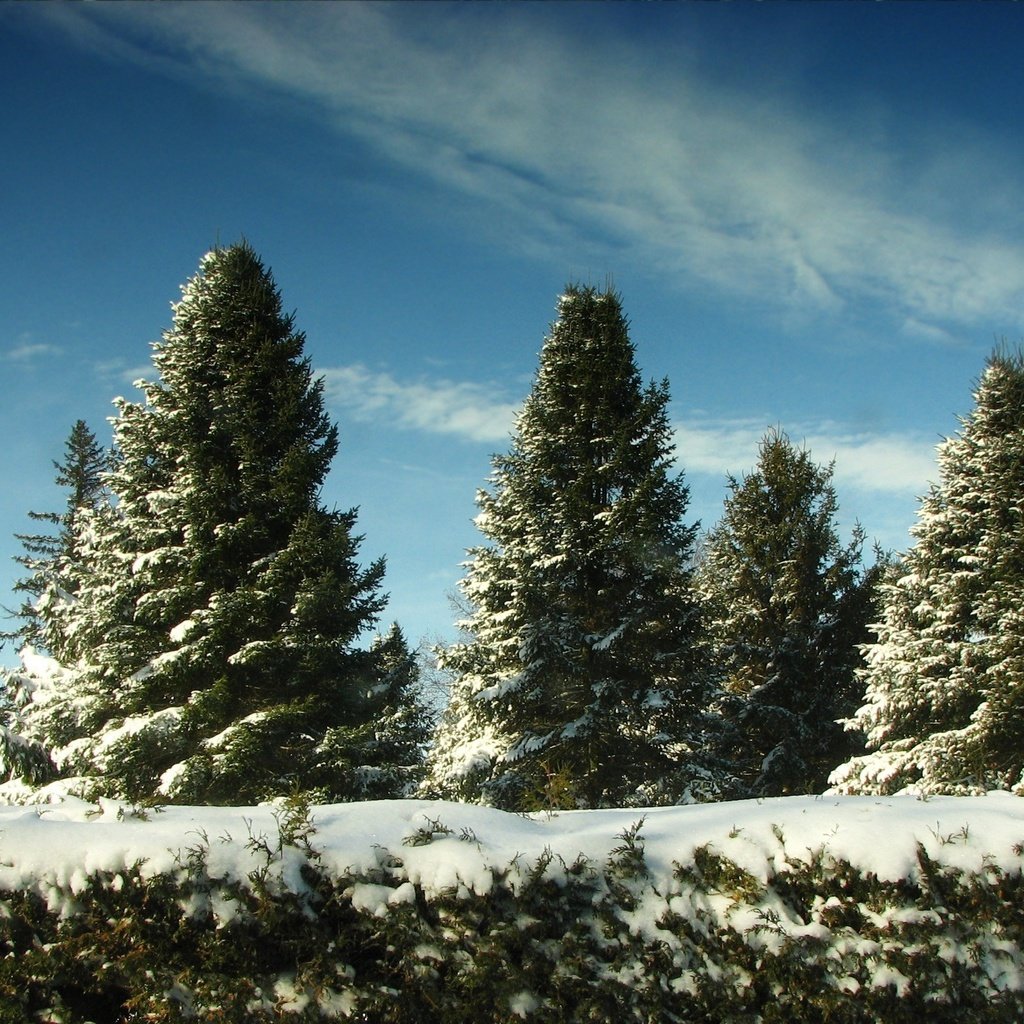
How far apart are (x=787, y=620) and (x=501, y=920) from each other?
55.8ft

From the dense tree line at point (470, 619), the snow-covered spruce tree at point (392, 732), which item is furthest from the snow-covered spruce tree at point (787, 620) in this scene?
the snow-covered spruce tree at point (392, 732)

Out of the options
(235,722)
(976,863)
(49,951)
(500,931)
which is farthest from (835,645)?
(49,951)

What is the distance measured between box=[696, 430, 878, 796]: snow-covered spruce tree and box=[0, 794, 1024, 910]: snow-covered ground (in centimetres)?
1317

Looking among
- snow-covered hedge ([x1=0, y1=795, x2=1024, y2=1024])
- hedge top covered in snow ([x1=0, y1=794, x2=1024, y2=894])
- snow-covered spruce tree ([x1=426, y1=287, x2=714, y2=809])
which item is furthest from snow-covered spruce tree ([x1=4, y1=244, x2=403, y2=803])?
snow-covered hedge ([x1=0, y1=795, x2=1024, y2=1024])

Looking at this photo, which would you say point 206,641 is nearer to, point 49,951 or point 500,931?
point 49,951

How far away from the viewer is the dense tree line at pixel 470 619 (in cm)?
1160

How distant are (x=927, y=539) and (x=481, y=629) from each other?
9247mm

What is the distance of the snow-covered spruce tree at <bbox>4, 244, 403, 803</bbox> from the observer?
11.1m

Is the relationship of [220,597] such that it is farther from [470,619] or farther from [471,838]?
[471,838]

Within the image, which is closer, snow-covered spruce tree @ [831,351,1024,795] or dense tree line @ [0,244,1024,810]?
dense tree line @ [0,244,1024,810]

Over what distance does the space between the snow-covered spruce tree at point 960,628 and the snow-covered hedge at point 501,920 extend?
958 cm

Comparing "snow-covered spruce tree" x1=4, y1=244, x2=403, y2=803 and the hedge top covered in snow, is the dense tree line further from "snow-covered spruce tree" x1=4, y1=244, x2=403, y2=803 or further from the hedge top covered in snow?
the hedge top covered in snow

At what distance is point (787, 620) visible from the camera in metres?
19.5

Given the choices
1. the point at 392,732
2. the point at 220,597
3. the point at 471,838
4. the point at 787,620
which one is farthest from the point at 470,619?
the point at 471,838
